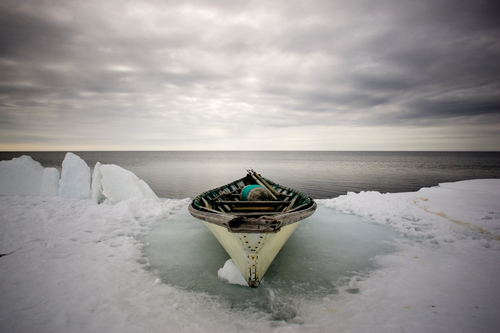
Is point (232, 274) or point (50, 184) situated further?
point (50, 184)

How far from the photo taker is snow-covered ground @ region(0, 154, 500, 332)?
132 inches

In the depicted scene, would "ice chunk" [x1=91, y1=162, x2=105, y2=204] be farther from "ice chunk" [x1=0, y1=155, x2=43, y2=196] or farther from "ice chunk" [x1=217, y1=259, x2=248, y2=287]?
"ice chunk" [x1=217, y1=259, x2=248, y2=287]

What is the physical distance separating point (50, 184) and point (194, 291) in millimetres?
12236

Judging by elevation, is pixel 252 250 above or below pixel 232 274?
above

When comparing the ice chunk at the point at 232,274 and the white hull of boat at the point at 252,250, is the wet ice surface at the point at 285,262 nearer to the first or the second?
the ice chunk at the point at 232,274

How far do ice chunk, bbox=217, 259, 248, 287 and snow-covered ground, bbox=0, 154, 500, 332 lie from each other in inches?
2.0

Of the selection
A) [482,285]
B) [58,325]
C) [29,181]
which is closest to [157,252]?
[58,325]

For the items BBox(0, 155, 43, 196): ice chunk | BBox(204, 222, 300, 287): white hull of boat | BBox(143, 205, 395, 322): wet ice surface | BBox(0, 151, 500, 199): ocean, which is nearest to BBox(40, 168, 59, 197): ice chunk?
BBox(0, 155, 43, 196): ice chunk

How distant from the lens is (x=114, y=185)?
1102cm

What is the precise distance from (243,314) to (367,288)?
2.58m

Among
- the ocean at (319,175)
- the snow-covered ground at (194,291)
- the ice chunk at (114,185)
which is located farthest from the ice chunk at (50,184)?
the ocean at (319,175)

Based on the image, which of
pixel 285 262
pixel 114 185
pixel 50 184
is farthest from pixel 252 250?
pixel 50 184

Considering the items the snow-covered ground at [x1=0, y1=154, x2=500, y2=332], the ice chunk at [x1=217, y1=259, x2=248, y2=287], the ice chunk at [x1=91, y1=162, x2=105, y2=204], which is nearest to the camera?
the snow-covered ground at [x1=0, y1=154, x2=500, y2=332]

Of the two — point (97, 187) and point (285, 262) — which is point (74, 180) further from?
point (285, 262)
